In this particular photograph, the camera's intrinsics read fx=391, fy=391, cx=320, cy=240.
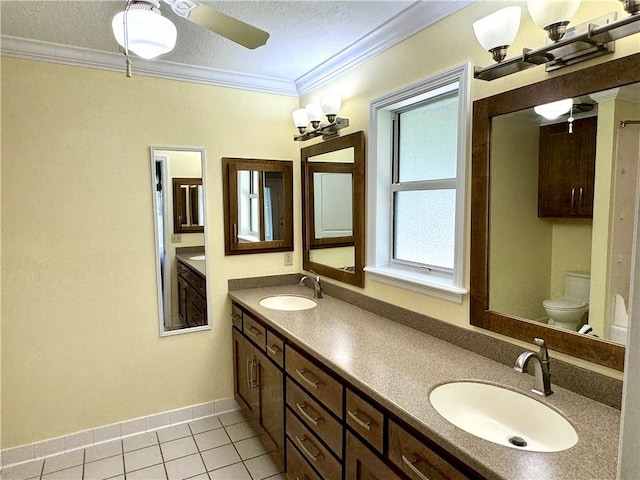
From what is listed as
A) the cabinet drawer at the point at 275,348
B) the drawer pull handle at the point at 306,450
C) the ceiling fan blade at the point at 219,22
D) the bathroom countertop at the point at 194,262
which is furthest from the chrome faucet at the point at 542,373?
the bathroom countertop at the point at 194,262

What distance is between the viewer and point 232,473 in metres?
2.23

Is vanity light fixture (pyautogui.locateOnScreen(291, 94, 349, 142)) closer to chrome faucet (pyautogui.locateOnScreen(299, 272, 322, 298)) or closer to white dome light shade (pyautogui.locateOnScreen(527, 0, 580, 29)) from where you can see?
chrome faucet (pyautogui.locateOnScreen(299, 272, 322, 298))

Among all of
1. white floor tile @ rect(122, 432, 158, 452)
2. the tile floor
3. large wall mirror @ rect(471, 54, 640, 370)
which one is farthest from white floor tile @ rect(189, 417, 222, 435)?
large wall mirror @ rect(471, 54, 640, 370)

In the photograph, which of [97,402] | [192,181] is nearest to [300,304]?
[192,181]

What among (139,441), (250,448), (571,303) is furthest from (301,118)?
(139,441)

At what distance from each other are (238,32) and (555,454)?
1572mm

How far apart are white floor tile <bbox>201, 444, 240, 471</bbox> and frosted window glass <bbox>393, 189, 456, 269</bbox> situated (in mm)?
1565

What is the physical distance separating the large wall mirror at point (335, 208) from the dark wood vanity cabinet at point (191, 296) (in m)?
0.79

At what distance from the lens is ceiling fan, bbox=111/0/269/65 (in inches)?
48.3

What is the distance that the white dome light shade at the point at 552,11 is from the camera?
117 centimetres

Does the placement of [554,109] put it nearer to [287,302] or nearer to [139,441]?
[287,302]

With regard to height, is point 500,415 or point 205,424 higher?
point 500,415

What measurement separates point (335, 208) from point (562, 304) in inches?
62.4

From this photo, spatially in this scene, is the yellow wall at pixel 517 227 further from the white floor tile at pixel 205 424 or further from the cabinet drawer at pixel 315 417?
the white floor tile at pixel 205 424
